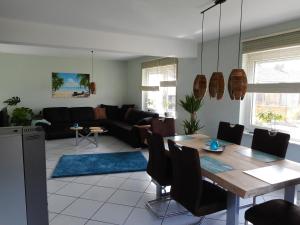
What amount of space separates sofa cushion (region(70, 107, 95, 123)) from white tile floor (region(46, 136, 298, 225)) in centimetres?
286

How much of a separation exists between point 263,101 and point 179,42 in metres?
1.99

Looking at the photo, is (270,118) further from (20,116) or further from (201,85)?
(20,116)

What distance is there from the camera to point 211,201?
6.38 feet

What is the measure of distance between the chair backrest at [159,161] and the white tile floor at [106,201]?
44 centimetres

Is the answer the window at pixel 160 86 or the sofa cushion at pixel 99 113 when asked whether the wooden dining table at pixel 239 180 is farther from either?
the sofa cushion at pixel 99 113

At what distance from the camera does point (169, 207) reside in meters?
2.70

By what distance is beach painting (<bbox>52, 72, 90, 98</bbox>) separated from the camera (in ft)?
22.9

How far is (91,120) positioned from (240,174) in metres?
5.80

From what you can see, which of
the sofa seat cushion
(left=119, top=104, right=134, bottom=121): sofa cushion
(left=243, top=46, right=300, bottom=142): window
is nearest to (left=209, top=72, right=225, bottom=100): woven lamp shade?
(left=243, top=46, right=300, bottom=142): window

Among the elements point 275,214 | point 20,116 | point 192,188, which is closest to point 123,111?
point 20,116

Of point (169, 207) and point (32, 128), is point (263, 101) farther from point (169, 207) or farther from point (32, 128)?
point (32, 128)

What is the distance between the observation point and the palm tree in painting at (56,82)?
22.7 ft

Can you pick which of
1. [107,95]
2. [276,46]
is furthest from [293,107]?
[107,95]

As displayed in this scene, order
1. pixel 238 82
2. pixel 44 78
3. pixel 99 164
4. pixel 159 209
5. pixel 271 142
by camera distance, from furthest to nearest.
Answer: pixel 44 78 < pixel 99 164 < pixel 159 209 < pixel 271 142 < pixel 238 82
